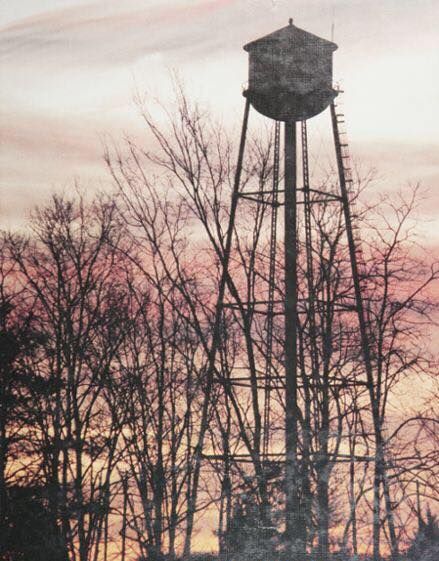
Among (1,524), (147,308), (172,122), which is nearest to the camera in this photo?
(172,122)

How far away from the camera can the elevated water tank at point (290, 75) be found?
20812 mm

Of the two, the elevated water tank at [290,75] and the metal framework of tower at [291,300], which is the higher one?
the elevated water tank at [290,75]

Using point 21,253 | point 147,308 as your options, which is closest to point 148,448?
point 147,308

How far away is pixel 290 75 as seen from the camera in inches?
827

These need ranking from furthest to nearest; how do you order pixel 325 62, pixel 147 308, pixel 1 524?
pixel 147 308 → pixel 1 524 → pixel 325 62

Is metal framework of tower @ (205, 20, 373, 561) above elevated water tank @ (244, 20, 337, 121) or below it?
below

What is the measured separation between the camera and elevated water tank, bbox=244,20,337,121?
20812 mm

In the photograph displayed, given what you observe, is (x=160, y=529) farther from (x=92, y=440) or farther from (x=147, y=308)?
(x=147, y=308)

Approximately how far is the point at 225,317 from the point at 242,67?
19.6 ft

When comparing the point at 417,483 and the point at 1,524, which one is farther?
the point at 1,524

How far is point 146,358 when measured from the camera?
26.0m

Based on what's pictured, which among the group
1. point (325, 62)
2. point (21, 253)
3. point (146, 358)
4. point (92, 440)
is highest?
point (325, 62)

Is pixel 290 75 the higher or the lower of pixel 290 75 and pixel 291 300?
the higher

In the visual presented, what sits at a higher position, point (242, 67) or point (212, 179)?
point (242, 67)
